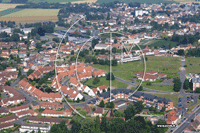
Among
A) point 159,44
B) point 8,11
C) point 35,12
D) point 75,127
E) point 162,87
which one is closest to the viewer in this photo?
point 75,127

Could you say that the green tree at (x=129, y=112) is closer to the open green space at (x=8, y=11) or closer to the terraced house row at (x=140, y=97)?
the terraced house row at (x=140, y=97)

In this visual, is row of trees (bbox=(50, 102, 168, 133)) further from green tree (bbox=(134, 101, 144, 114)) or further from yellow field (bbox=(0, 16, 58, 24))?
yellow field (bbox=(0, 16, 58, 24))

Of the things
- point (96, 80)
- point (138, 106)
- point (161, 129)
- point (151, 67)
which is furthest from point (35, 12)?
point (161, 129)

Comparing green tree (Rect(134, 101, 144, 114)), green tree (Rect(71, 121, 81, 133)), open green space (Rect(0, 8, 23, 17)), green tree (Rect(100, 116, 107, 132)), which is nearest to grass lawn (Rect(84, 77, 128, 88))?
green tree (Rect(134, 101, 144, 114))

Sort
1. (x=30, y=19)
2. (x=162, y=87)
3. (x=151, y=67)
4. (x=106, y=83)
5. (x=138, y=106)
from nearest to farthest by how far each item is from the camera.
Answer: (x=138, y=106) → (x=162, y=87) → (x=106, y=83) → (x=151, y=67) → (x=30, y=19)

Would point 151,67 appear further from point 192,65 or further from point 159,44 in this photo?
point 159,44

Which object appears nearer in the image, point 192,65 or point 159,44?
point 192,65

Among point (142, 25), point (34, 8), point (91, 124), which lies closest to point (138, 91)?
point (91, 124)
